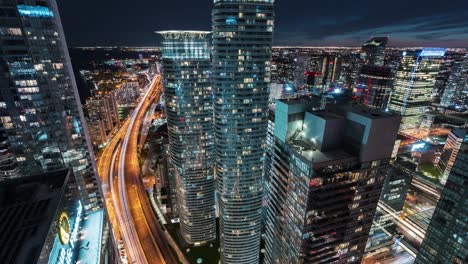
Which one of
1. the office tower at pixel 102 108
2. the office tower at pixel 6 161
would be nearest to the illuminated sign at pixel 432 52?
the office tower at pixel 6 161

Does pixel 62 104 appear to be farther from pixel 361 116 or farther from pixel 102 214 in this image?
pixel 361 116

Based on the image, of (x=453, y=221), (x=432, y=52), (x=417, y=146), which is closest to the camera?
(x=453, y=221)

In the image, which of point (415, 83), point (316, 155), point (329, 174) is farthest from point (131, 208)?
point (415, 83)

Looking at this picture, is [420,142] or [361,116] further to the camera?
[420,142]

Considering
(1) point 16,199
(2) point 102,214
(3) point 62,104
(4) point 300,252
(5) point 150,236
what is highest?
(3) point 62,104

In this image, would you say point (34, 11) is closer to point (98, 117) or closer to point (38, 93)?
point (38, 93)

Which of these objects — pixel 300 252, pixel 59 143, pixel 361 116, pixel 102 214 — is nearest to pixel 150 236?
pixel 59 143
